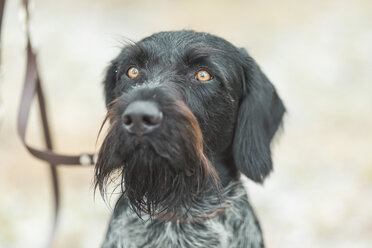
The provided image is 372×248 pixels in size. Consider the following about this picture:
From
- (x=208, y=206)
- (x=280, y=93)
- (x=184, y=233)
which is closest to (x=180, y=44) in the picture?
(x=208, y=206)

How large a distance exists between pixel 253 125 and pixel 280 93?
5.03m

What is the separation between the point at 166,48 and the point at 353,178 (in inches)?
147

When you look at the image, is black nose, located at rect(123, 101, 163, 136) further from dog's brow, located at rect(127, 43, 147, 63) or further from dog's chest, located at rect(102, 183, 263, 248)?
dog's chest, located at rect(102, 183, 263, 248)

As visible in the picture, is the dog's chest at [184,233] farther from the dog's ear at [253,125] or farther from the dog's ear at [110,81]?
the dog's ear at [110,81]

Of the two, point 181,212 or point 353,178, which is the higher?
point 181,212

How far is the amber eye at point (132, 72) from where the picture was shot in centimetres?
319

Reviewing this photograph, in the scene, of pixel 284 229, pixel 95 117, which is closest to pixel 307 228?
pixel 284 229

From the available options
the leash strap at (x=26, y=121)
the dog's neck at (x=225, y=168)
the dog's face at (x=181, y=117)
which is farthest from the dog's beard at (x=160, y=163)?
the leash strap at (x=26, y=121)

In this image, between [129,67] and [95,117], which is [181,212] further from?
[95,117]

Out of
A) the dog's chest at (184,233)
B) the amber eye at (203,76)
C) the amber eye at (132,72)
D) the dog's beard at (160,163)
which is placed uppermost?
the amber eye at (203,76)

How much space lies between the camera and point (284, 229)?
214 inches

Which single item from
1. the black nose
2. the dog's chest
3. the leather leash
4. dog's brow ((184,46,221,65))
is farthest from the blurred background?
the black nose

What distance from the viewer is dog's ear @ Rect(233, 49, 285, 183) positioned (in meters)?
3.35

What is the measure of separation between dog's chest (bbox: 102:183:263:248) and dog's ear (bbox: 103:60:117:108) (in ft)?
2.44
